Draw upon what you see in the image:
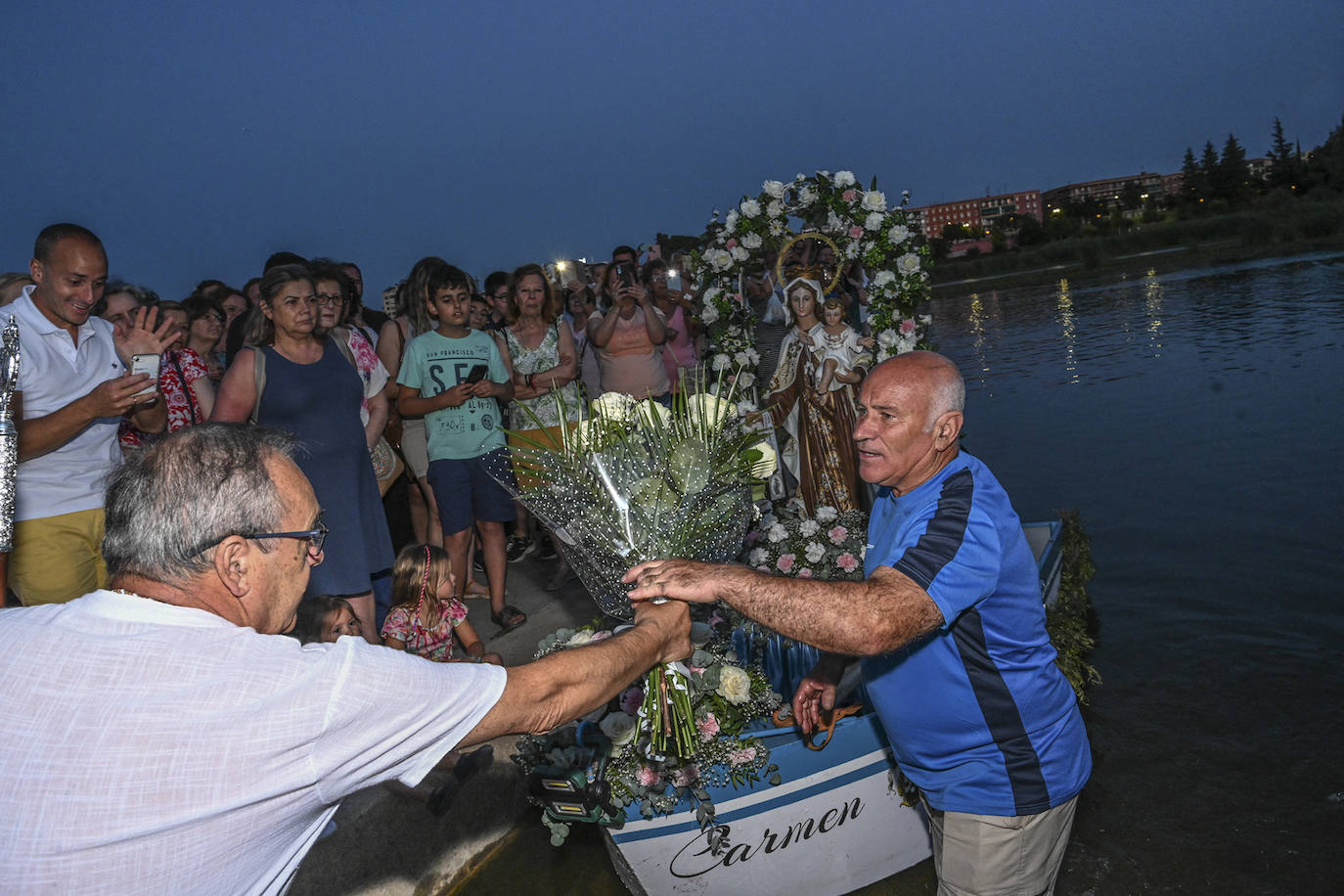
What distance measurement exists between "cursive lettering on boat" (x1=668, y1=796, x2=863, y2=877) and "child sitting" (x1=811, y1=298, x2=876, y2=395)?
3.41 metres

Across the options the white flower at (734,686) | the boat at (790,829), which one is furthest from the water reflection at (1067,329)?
the white flower at (734,686)

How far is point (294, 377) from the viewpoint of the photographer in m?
4.38

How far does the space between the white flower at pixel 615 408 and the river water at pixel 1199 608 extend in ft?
8.56

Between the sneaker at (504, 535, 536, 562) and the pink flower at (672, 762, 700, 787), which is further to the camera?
the sneaker at (504, 535, 536, 562)

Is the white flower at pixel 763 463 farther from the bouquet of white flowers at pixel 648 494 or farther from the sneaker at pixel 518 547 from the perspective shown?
the sneaker at pixel 518 547

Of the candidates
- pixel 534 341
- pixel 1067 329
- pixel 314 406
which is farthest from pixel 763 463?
pixel 1067 329

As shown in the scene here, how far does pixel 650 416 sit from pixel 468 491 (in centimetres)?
304

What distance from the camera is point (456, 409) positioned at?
224 inches

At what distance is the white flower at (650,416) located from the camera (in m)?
2.84

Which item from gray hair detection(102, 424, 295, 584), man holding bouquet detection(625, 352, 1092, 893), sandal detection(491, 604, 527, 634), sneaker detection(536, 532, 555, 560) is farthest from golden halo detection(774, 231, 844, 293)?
gray hair detection(102, 424, 295, 584)

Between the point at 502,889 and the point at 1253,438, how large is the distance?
12.0 meters

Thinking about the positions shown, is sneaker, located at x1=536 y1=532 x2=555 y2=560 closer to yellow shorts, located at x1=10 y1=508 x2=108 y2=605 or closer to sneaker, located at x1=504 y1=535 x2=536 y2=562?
sneaker, located at x1=504 y1=535 x2=536 y2=562

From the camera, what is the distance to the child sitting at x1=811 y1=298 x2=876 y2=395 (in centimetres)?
642

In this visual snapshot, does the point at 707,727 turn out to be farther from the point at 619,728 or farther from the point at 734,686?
the point at 619,728
